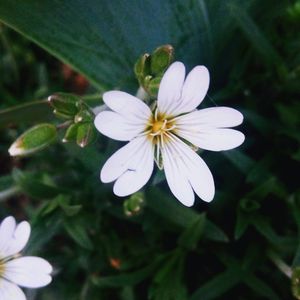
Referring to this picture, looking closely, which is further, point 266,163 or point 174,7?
point 266,163

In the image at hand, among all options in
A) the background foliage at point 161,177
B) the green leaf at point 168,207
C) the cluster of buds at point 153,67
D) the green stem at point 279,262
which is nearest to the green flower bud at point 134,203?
the background foliage at point 161,177

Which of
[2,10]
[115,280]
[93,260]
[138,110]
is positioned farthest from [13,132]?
[138,110]

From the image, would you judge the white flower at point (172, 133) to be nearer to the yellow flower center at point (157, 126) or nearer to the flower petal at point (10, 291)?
the yellow flower center at point (157, 126)

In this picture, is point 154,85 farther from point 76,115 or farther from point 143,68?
point 76,115

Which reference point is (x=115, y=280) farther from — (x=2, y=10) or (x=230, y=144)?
(x=2, y=10)

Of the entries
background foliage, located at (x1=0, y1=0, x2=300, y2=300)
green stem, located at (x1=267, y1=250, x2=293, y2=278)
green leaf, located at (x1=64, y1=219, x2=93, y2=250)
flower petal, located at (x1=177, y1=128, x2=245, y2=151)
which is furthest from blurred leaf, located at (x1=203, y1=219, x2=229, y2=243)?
flower petal, located at (x1=177, y1=128, x2=245, y2=151)

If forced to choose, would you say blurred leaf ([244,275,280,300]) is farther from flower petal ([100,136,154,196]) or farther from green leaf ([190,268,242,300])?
flower petal ([100,136,154,196])

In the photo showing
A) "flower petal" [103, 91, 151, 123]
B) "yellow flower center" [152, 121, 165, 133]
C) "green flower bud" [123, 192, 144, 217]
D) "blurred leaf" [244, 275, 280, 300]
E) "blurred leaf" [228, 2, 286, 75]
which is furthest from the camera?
"blurred leaf" [244, 275, 280, 300]
